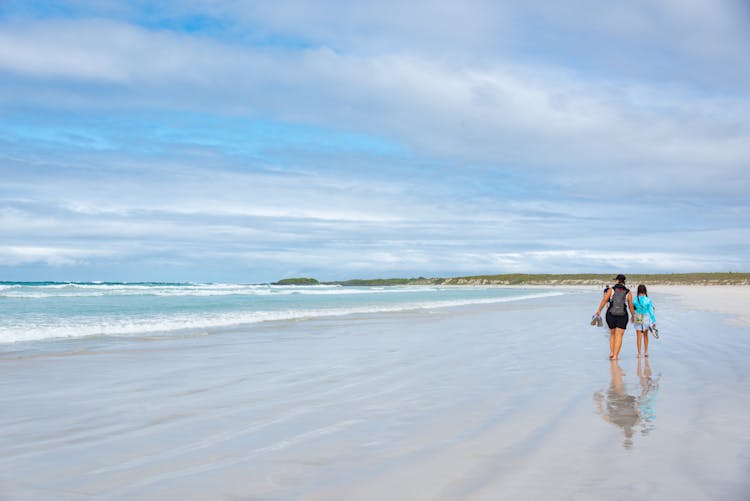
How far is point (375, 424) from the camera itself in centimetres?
694

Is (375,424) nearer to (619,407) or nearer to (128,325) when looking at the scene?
(619,407)

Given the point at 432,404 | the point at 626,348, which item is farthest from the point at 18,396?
the point at 626,348

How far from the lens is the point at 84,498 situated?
469 cm

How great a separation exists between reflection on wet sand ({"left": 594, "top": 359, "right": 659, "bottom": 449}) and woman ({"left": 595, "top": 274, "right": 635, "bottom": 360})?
7.52ft

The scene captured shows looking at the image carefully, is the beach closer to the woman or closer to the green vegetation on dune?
the woman

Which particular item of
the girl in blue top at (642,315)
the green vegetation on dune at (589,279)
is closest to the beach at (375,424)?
the girl in blue top at (642,315)

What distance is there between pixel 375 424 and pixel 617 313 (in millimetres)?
8267

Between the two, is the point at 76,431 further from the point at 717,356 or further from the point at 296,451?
the point at 717,356

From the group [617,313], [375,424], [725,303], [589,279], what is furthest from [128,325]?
[589,279]

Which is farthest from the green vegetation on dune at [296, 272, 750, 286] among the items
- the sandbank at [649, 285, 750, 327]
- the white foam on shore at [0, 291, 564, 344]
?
the white foam on shore at [0, 291, 564, 344]

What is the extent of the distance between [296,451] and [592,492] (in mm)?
2628

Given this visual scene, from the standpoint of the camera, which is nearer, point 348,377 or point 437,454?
point 437,454

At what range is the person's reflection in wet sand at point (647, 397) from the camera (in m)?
6.86

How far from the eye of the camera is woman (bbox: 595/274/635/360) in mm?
12945
